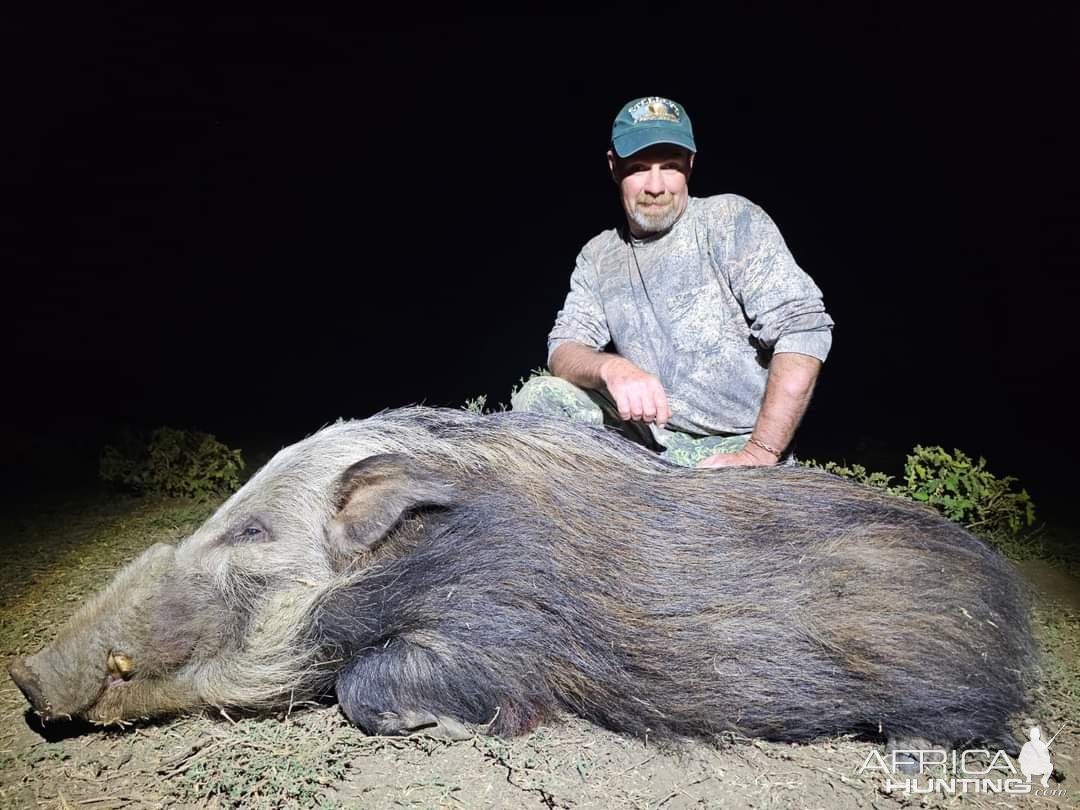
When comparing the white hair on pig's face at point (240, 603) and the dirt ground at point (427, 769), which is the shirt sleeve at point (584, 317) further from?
the dirt ground at point (427, 769)

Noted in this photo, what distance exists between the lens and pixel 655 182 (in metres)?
3.11

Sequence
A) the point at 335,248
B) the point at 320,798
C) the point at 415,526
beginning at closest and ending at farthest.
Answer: the point at 320,798
the point at 415,526
the point at 335,248

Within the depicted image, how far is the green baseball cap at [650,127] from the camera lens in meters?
3.04

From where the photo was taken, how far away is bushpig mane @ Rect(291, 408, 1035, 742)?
201cm

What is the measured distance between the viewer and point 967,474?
3.38m

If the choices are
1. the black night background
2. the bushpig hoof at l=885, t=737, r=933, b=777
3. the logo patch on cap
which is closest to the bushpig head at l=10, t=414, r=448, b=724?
the bushpig hoof at l=885, t=737, r=933, b=777

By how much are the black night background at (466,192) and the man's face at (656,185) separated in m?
2.90

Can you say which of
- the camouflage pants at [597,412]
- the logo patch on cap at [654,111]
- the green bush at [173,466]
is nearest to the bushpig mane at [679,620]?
the camouflage pants at [597,412]

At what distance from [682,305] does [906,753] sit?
5.43ft

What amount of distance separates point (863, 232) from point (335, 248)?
5089 millimetres

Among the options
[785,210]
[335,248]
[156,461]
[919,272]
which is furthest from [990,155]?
[156,461]

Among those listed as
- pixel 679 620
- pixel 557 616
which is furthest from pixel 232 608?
pixel 679 620

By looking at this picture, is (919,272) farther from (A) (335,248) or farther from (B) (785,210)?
(A) (335,248)
